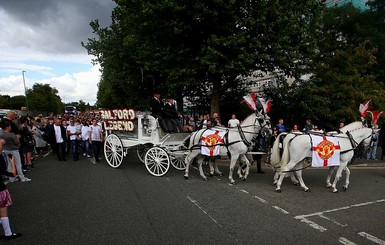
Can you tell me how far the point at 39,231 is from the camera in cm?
502

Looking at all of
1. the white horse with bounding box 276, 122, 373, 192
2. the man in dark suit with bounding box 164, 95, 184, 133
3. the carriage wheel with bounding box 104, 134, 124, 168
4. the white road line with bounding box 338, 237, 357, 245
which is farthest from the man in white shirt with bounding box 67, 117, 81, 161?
the white road line with bounding box 338, 237, 357, 245

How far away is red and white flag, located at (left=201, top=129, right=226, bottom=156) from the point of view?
8.67m

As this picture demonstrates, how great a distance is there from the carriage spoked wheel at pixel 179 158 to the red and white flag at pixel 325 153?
403cm

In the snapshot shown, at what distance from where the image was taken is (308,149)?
303 inches

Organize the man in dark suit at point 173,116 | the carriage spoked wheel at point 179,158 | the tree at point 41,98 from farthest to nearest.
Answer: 1. the tree at point 41,98
2. the man in dark suit at point 173,116
3. the carriage spoked wheel at point 179,158

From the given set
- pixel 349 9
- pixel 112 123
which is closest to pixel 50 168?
pixel 112 123

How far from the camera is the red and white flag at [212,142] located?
341 inches

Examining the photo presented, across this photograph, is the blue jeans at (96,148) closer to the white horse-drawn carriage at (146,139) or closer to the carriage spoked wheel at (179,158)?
the white horse-drawn carriage at (146,139)

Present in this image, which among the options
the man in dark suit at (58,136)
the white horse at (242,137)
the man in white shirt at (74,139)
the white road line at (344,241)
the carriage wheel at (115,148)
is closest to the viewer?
the white road line at (344,241)

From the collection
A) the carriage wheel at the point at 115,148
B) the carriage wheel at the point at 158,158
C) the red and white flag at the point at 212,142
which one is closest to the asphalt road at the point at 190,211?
the carriage wheel at the point at 158,158

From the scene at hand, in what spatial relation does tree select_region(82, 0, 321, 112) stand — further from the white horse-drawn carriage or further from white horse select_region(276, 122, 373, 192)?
white horse select_region(276, 122, 373, 192)

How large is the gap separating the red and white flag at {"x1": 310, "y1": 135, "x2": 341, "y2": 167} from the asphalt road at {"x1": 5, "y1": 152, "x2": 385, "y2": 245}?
0.84 meters

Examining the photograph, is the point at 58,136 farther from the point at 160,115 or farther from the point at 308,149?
the point at 308,149

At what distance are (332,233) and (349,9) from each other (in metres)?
31.4
